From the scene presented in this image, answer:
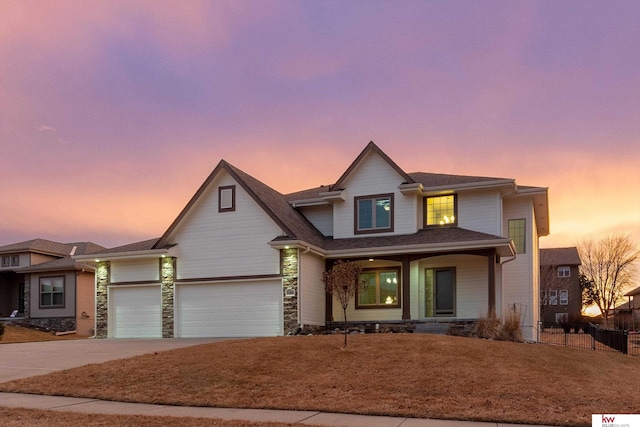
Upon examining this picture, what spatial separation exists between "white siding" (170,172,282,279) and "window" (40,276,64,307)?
15.3m

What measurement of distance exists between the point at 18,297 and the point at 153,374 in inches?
1269

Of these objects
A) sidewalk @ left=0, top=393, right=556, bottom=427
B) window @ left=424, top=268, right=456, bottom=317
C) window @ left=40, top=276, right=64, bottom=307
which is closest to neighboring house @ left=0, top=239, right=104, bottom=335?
window @ left=40, top=276, right=64, bottom=307

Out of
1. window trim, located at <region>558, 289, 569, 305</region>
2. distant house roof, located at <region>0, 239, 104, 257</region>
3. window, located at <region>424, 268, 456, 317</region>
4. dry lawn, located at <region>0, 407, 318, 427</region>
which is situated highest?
distant house roof, located at <region>0, 239, 104, 257</region>

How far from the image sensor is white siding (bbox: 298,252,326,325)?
2258 centimetres

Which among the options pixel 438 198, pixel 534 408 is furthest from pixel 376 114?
pixel 534 408

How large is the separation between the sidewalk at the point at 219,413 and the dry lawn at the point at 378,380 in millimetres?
305

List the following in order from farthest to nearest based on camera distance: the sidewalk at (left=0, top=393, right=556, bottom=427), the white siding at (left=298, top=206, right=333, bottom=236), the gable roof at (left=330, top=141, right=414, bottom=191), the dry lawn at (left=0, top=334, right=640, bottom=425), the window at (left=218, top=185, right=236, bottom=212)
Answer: the white siding at (left=298, top=206, right=333, bottom=236)
the gable roof at (left=330, top=141, right=414, bottom=191)
the window at (left=218, top=185, right=236, bottom=212)
the dry lawn at (left=0, top=334, right=640, bottom=425)
the sidewalk at (left=0, top=393, right=556, bottom=427)

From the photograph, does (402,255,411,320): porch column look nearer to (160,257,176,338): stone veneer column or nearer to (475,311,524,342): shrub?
(475,311,524,342): shrub

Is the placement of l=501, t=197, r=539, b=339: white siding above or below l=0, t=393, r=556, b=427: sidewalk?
above

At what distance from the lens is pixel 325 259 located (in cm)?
2483

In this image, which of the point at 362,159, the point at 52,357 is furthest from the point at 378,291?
the point at 52,357

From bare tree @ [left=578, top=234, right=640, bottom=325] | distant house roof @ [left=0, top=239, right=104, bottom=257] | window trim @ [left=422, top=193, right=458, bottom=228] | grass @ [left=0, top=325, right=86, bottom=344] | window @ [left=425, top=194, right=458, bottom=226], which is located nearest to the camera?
window trim @ [left=422, top=193, right=458, bottom=228]

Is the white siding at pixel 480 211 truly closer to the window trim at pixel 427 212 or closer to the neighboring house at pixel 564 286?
the window trim at pixel 427 212

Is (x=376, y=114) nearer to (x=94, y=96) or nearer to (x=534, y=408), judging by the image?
(x=94, y=96)
